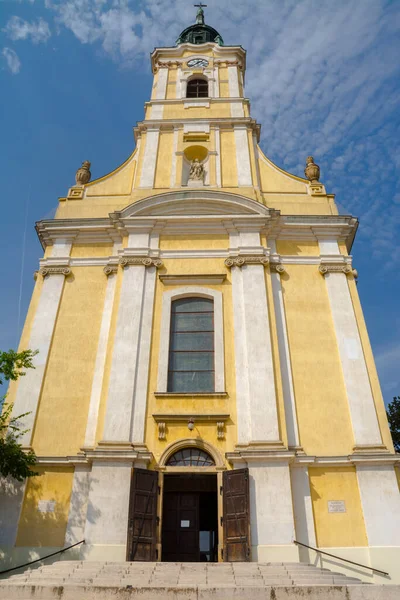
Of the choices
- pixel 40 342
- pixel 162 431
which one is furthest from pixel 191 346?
pixel 40 342

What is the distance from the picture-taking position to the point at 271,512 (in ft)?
36.8

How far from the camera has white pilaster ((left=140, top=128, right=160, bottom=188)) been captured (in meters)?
18.1

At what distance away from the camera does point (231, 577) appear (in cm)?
866

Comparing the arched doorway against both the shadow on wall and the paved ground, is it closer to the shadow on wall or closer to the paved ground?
the shadow on wall

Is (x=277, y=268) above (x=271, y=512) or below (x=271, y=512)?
above

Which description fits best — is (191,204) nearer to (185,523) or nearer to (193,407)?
(193,407)


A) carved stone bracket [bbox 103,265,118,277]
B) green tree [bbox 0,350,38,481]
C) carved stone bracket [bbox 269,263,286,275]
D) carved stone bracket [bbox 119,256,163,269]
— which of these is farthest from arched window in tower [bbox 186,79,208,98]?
green tree [bbox 0,350,38,481]

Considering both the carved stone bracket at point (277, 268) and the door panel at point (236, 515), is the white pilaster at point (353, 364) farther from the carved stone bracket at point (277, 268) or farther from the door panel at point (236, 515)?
the door panel at point (236, 515)

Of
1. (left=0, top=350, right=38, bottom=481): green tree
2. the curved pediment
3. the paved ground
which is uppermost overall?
the curved pediment

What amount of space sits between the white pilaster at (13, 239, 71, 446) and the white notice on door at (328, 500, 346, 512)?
756 cm

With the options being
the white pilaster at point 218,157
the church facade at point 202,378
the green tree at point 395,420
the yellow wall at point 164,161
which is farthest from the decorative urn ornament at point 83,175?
the green tree at point 395,420

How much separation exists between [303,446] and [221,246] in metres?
6.82

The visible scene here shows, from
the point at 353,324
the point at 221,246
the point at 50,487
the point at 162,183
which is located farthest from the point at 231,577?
the point at 162,183

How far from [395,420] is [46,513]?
19.9m
